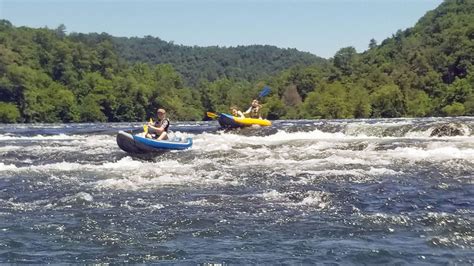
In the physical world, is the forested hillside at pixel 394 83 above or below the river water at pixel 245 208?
Result: above

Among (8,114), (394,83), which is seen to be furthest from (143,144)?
(394,83)

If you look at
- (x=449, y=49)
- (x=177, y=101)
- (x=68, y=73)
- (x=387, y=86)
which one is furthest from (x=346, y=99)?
(x=68, y=73)

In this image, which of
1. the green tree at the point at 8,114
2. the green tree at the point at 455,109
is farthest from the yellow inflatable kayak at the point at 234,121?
the green tree at the point at 8,114

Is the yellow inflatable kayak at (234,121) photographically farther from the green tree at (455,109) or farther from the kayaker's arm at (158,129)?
the green tree at (455,109)

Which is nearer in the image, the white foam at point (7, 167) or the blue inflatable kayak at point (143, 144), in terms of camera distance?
the white foam at point (7, 167)

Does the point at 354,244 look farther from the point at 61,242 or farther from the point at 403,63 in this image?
the point at 403,63

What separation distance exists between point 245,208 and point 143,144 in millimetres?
9245

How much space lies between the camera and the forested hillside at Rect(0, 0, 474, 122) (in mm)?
76000

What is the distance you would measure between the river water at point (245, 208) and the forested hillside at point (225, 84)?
5194cm

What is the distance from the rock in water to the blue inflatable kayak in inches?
419

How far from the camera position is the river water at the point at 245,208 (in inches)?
323

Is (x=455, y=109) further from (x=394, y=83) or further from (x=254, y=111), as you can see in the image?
(x=254, y=111)

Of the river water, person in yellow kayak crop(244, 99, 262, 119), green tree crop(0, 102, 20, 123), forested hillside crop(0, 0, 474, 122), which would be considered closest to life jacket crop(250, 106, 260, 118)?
person in yellow kayak crop(244, 99, 262, 119)

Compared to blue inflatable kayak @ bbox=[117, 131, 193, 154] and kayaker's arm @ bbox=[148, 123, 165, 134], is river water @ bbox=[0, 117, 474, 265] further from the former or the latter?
kayaker's arm @ bbox=[148, 123, 165, 134]
